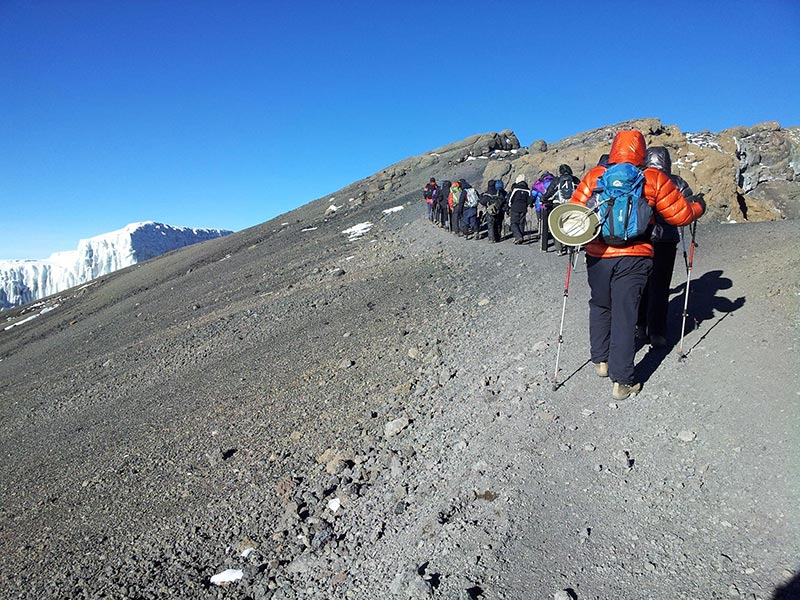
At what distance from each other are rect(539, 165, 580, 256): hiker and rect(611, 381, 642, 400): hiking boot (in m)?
5.97

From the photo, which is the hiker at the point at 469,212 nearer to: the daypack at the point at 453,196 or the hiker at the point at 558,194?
the daypack at the point at 453,196

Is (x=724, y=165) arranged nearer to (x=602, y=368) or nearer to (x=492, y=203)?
(x=492, y=203)

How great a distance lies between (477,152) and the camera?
38719 mm

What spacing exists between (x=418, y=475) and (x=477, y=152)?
3697 cm

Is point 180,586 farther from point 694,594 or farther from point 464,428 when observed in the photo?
point 694,594

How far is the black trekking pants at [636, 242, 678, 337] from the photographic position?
568 centimetres

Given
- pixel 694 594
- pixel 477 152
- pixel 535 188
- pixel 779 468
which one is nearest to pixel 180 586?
pixel 694 594

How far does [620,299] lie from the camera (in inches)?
182

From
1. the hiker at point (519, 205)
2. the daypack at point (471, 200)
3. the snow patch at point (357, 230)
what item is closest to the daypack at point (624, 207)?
the hiker at point (519, 205)

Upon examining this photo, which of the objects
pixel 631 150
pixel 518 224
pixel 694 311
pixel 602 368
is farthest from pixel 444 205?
pixel 631 150

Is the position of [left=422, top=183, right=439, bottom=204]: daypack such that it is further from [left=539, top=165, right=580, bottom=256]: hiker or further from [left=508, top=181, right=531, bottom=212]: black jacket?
[left=539, top=165, right=580, bottom=256]: hiker

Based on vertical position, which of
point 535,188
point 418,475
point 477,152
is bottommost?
point 418,475

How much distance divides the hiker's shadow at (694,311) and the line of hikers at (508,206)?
9.92 ft

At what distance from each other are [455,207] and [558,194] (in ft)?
19.3
